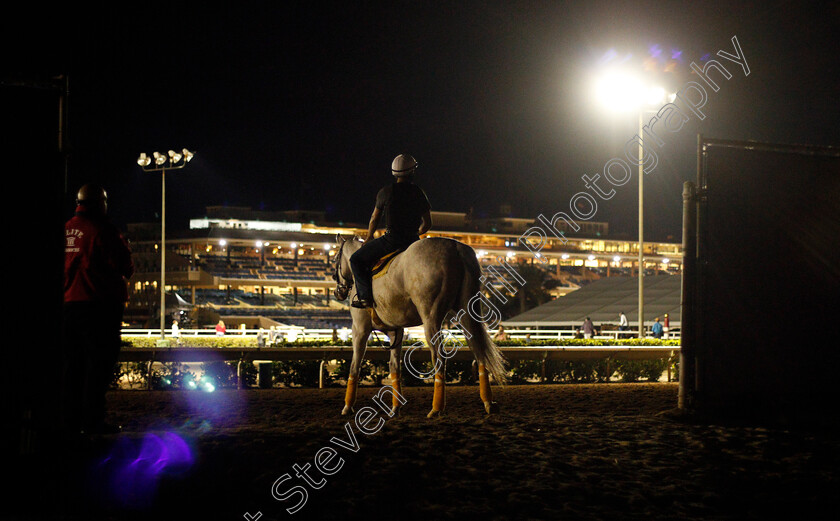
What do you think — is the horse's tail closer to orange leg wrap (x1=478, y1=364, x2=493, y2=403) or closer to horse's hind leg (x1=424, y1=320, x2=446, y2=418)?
orange leg wrap (x1=478, y1=364, x2=493, y2=403)

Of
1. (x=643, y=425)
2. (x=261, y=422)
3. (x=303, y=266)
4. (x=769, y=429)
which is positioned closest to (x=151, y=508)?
(x=261, y=422)

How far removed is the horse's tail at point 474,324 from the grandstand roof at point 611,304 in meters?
30.0

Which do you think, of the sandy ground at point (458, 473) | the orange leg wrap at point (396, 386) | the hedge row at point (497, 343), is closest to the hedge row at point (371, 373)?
the hedge row at point (497, 343)

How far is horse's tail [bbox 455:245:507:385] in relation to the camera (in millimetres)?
7777

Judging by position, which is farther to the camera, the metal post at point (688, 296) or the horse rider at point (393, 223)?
the horse rider at point (393, 223)

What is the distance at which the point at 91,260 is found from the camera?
6.15m

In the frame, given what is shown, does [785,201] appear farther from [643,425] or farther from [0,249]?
[0,249]

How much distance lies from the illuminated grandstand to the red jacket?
164 ft

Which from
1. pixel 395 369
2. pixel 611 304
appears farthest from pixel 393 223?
pixel 611 304

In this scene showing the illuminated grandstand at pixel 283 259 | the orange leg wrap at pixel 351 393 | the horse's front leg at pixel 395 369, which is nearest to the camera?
the orange leg wrap at pixel 351 393

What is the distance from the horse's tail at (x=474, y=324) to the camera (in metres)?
7.78

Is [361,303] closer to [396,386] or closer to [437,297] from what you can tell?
[437,297]

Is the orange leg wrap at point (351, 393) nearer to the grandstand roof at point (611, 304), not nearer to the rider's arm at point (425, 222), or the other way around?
the rider's arm at point (425, 222)

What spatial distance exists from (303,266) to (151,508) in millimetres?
87514
